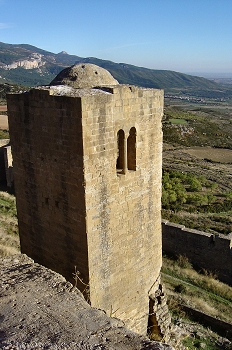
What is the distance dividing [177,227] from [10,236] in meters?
5.88

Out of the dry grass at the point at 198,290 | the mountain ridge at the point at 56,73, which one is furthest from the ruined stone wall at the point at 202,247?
the mountain ridge at the point at 56,73

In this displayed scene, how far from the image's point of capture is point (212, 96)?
156625mm

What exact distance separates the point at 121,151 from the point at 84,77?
4.47 ft

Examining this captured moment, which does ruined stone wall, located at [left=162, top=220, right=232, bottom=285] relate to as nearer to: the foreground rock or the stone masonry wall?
the stone masonry wall

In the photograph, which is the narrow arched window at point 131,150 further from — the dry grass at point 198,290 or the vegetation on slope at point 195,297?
the dry grass at point 198,290

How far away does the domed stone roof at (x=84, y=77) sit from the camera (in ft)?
18.7

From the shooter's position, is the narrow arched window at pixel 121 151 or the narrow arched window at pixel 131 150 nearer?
the narrow arched window at pixel 121 151

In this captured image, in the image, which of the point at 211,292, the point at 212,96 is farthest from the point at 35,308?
the point at 212,96

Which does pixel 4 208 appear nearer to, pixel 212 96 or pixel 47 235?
pixel 47 235

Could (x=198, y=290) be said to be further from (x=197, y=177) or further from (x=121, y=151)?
(x=197, y=177)

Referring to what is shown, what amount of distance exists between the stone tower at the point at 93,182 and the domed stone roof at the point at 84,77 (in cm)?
2

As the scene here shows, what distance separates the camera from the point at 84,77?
19.0 feet

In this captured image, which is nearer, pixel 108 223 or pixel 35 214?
pixel 108 223

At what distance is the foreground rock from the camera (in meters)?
3.15
